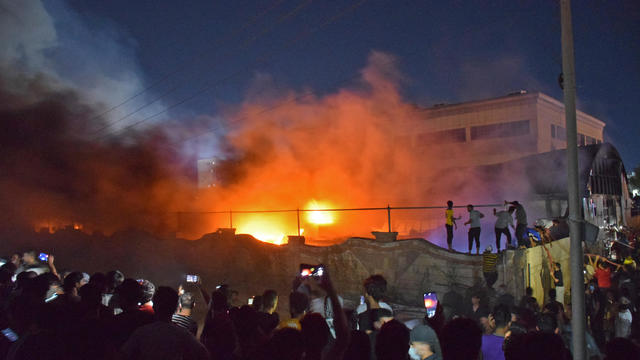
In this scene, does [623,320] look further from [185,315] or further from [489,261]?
[185,315]

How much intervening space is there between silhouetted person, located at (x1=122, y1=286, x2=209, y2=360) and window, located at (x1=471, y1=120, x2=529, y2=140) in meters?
33.5

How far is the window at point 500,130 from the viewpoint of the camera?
32906 millimetres

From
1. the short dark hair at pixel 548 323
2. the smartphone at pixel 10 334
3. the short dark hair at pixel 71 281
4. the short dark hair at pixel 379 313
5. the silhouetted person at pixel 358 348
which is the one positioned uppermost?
the short dark hair at pixel 71 281

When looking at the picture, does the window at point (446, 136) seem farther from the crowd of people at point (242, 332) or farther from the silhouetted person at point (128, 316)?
the silhouetted person at point (128, 316)

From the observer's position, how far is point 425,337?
3.62 meters

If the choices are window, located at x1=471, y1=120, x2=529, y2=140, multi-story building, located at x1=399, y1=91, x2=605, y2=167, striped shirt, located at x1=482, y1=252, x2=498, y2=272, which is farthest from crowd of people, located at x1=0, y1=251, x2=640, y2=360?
window, located at x1=471, y1=120, x2=529, y2=140

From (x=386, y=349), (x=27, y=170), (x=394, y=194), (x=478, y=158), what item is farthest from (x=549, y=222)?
(x=27, y=170)

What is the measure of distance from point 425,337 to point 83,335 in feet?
8.32

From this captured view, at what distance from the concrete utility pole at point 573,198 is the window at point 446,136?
2914 cm

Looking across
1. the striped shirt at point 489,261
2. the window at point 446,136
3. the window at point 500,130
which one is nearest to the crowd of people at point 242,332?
the striped shirt at point 489,261

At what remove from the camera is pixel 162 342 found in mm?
3023

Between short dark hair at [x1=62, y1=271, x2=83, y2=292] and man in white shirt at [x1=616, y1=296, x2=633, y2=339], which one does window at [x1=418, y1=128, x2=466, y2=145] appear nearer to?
man in white shirt at [x1=616, y1=296, x2=633, y2=339]

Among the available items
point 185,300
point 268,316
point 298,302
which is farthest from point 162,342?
point 185,300

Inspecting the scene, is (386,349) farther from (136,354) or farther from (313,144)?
(313,144)
